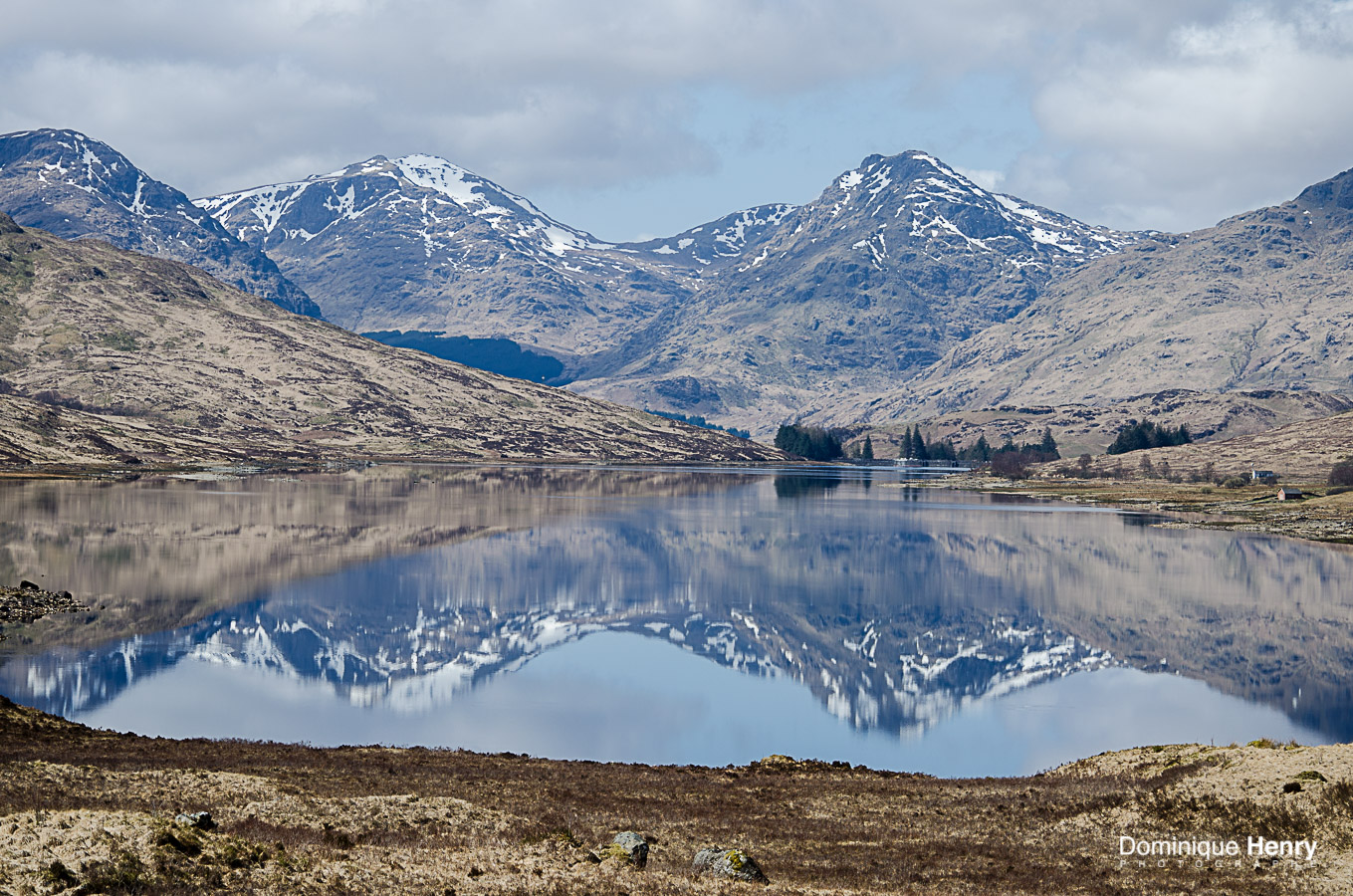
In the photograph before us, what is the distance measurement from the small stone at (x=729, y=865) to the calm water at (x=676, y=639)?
2424cm

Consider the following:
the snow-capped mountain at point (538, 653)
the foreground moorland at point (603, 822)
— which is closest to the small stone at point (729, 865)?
the foreground moorland at point (603, 822)

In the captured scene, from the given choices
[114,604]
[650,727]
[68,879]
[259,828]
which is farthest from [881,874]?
[114,604]

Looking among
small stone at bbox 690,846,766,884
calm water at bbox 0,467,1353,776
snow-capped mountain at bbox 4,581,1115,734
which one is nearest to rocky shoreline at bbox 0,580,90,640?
calm water at bbox 0,467,1353,776

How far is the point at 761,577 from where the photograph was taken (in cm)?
11362

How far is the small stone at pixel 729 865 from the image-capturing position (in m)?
25.8

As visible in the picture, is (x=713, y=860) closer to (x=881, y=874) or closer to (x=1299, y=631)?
(x=881, y=874)

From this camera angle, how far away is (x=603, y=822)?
1243 inches

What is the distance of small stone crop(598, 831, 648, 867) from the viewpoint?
88.3 ft

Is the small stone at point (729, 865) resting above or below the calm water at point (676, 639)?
above

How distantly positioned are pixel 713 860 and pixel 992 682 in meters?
48.0

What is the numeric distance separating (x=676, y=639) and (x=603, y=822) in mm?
51893

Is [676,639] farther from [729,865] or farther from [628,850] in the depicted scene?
[729,865]

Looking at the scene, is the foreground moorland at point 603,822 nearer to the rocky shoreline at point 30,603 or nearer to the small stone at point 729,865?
the small stone at point 729,865

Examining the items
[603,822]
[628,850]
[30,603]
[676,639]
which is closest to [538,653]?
[676,639]
